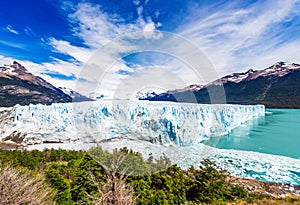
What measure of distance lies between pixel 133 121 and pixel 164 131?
1.63 meters

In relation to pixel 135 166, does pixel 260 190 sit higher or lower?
lower

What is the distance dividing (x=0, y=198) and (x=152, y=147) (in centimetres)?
624

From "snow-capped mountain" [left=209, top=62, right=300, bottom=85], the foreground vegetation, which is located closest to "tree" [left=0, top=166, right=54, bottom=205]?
the foreground vegetation

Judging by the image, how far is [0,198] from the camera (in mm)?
2598

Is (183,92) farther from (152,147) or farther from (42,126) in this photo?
(42,126)

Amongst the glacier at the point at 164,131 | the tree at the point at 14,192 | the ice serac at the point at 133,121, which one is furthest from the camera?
the ice serac at the point at 133,121

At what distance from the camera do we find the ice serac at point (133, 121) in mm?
9430

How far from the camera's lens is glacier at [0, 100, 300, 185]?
754 cm

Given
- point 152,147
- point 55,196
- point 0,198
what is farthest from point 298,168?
point 0,198

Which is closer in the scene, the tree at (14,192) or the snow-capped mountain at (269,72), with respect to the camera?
the tree at (14,192)

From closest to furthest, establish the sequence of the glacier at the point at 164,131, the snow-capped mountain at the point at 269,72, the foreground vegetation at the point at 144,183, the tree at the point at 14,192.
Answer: the tree at the point at 14,192
the foreground vegetation at the point at 144,183
the glacier at the point at 164,131
the snow-capped mountain at the point at 269,72

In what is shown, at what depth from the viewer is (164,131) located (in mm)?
9852

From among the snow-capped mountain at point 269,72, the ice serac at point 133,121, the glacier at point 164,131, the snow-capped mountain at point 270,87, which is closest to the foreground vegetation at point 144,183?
the glacier at point 164,131

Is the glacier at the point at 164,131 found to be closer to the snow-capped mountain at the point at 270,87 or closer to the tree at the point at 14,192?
the tree at the point at 14,192
